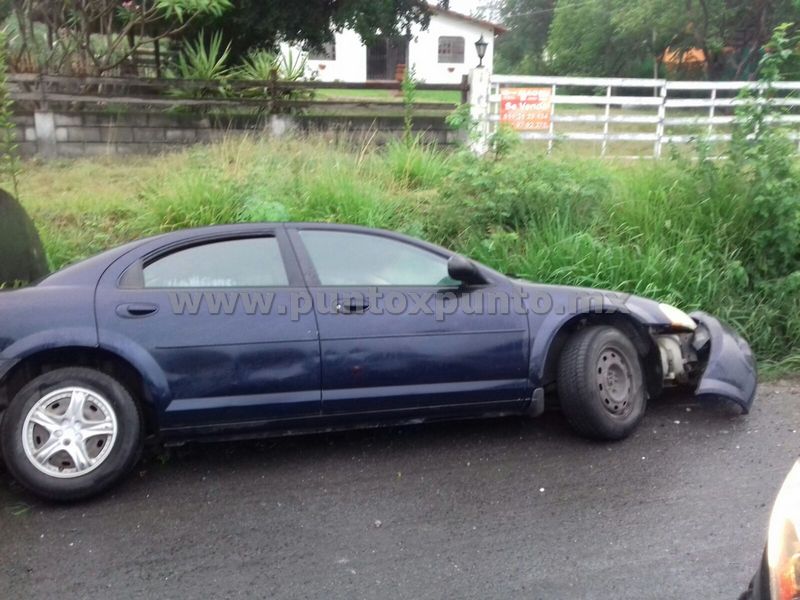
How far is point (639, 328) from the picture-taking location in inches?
193

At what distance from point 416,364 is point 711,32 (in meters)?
29.3

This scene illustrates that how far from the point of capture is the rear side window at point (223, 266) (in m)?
4.16

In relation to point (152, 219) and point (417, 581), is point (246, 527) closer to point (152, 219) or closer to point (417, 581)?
point (417, 581)

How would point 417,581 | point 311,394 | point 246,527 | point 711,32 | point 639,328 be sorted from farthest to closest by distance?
point 711,32
point 639,328
point 311,394
point 246,527
point 417,581

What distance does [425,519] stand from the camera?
12.5 feet

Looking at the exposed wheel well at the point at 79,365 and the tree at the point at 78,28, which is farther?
the tree at the point at 78,28

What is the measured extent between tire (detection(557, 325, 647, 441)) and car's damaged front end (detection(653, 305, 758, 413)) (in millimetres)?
400

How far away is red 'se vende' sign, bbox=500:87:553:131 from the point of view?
11.9m

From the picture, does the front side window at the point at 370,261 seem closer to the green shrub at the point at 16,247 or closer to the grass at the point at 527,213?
the grass at the point at 527,213

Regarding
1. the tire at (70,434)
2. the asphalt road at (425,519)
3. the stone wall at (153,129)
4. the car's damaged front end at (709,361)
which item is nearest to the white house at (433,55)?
the stone wall at (153,129)

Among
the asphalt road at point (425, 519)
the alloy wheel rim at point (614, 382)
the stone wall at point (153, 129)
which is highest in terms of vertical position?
the stone wall at point (153, 129)

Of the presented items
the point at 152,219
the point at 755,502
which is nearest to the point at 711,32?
the point at 152,219

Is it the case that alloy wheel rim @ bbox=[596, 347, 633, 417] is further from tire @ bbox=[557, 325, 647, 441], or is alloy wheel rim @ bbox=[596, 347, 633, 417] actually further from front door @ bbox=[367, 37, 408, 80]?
front door @ bbox=[367, 37, 408, 80]

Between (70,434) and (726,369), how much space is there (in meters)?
3.91
